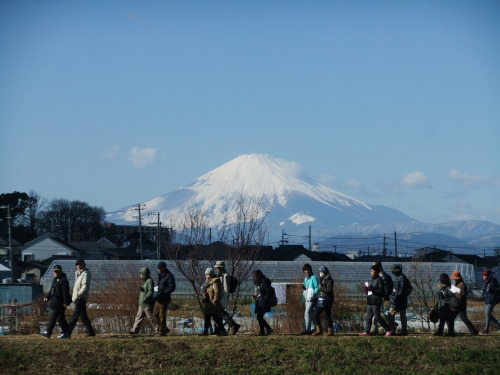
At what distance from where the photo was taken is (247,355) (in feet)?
53.2

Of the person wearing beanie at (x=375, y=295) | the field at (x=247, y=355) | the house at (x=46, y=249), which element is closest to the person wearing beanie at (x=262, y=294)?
the field at (x=247, y=355)

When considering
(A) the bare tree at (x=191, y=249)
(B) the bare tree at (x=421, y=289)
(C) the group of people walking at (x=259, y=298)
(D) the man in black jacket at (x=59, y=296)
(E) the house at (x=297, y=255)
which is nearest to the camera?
(D) the man in black jacket at (x=59, y=296)

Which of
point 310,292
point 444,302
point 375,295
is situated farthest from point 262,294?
point 444,302

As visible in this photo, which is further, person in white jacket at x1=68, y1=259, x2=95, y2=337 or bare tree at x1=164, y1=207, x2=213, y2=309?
bare tree at x1=164, y1=207, x2=213, y2=309

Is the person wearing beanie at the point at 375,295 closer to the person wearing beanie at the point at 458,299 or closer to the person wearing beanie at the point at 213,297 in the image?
the person wearing beanie at the point at 458,299

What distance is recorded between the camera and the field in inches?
606

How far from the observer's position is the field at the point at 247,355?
1539cm

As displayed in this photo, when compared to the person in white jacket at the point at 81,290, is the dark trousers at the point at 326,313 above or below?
below

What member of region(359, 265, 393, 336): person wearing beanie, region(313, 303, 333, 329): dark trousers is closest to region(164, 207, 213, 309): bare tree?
region(313, 303, 333, 329): dark trousers

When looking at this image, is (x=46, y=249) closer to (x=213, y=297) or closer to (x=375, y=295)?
(x=213, y=297)

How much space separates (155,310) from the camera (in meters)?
17.4

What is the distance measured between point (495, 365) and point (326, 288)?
11.5ft

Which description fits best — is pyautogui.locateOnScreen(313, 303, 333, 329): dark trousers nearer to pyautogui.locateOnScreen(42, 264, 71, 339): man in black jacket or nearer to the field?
the field

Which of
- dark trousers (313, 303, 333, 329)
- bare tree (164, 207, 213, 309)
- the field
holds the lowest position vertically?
the field
